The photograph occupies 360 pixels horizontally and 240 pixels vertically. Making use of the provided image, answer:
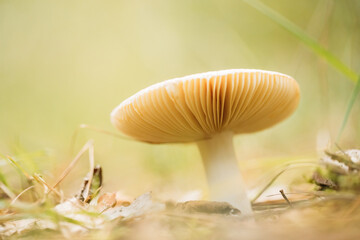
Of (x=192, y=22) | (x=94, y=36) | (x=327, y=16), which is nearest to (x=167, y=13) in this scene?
(x=192, y=22)

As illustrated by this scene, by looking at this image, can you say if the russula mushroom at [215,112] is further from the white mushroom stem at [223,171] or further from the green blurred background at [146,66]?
the green blurred background at [146,66]

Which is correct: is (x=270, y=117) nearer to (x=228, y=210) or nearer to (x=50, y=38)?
(x=228, y=210)

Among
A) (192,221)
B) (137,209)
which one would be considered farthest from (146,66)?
(192,221)

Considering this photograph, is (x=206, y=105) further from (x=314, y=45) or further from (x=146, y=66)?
(x=146, y=66)

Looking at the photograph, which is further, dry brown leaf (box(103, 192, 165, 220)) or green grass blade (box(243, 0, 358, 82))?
green grass blade (box(243, 0, 358, 82))

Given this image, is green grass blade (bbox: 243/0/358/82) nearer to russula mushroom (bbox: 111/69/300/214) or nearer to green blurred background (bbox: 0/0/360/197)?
russula mushroom (bbox: 111/69/300/214)

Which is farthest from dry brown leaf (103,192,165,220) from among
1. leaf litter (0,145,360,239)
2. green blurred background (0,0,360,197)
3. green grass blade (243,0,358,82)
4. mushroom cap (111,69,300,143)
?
green grass blade (243,0,358,82)

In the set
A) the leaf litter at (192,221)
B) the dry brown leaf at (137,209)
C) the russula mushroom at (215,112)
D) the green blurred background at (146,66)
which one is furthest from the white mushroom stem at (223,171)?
the green blurred background at (146,66)
